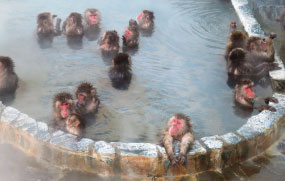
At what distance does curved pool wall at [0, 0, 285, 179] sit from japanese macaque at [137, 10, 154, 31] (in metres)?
4.20

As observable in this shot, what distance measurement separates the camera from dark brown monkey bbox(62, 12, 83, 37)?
28.5 ft

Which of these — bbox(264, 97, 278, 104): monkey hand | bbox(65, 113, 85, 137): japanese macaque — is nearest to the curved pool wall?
bbox(65, 113, 85, 137): japanese macaque

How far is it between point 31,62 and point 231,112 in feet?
12.5

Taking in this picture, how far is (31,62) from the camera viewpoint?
25.1 feet

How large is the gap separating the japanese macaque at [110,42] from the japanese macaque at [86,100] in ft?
6.95

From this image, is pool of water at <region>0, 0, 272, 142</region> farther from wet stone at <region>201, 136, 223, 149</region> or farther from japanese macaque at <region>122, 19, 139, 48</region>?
wet stone at <region>201, 136, 223, 149</region>

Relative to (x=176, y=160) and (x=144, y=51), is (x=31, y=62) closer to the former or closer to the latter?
(x=144, y=51)

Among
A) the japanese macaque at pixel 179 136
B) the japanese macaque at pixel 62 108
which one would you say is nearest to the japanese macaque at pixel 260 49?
the japanese macaque at pixel 179 136

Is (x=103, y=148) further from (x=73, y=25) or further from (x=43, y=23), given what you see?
(x=43, y=23)

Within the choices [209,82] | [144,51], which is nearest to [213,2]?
[144,51]

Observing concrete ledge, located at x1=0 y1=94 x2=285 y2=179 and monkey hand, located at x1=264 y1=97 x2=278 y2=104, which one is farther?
monkey hand, located at x1=264 y1=97 x2=278 y2=104

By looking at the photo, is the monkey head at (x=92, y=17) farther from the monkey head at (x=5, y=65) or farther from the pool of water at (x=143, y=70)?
the monkey head at (x=5, y=65)

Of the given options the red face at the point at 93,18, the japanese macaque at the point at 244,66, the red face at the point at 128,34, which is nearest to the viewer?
the japanese macaque at the point at 244,66

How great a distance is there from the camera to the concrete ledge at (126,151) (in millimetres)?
5113
